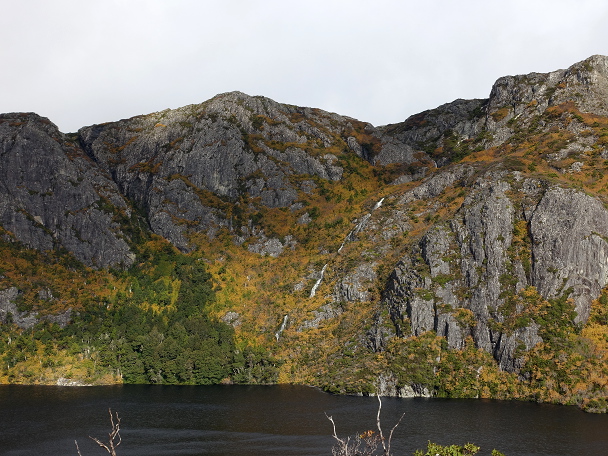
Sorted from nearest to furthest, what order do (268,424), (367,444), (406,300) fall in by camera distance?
1. (367,444)
2. (268,424)
3. (406,300)

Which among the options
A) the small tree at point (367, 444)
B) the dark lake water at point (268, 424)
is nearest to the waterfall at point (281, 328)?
the dark lake water at point (268, 424)

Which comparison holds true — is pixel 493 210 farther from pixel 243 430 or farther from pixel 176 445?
pixel 176 445

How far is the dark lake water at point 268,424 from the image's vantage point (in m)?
79.2

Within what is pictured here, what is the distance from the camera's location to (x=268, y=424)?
312 ft

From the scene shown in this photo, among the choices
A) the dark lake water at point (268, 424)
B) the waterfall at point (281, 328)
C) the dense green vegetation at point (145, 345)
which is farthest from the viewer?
the waterfall at point (281, 328)

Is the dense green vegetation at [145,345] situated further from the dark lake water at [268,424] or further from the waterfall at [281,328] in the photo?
the dark lake water at [268,424]

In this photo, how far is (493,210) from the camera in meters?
151

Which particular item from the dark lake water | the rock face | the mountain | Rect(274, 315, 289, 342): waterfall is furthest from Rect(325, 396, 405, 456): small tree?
Rect(274, 315, 289, 342): waterfall

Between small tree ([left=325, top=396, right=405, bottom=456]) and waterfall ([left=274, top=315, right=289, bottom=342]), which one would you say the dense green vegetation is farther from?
small tree ([left=325, top=396, right=405, bottom=456])

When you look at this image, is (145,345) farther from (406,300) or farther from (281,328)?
(406,300)

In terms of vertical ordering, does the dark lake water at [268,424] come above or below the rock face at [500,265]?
below

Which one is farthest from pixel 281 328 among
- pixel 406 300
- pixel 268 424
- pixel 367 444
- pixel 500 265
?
pixel 367 444

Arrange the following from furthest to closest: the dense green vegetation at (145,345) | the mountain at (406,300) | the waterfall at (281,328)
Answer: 1. the waterfall at (281,328)
2. the dense green vegetation at (145,345)
3. the mountain at (406,300)

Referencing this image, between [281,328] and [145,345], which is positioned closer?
[145,345]
